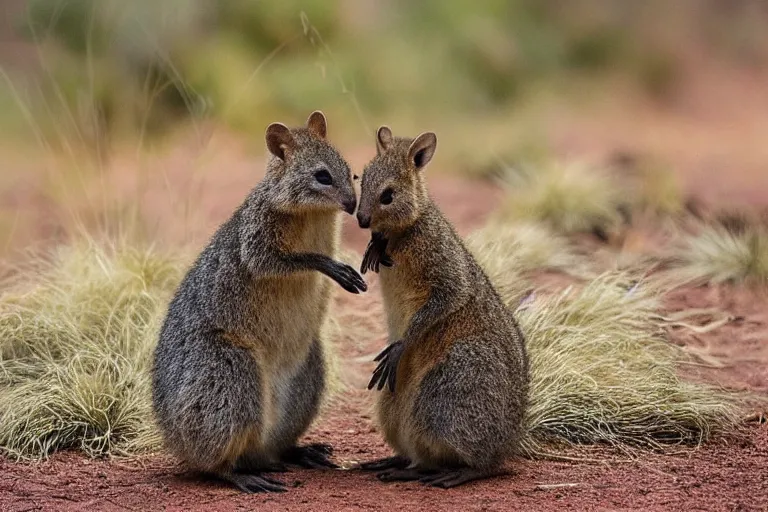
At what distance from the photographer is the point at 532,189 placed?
42.8 feet

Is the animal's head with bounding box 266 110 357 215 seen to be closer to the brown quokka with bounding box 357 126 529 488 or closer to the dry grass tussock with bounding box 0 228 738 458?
the brown quokka with bounding box 357 126 529 488

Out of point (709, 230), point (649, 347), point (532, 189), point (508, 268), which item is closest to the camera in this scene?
point (649, 347)

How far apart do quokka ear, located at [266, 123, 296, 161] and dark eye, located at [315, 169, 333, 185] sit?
28 cm

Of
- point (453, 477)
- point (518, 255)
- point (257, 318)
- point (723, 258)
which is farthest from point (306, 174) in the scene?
point (723, 258)

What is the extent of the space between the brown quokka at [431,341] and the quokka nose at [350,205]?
0.15ft

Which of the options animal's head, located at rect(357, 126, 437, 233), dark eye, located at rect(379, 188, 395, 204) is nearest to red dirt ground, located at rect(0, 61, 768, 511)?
animal's head, located at rect(357, 126, 437, 233)

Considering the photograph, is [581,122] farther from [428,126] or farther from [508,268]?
[508,268]

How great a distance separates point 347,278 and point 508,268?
149 inches

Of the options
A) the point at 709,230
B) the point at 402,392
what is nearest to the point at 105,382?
the point at 402,392

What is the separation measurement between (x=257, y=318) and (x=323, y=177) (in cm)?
91

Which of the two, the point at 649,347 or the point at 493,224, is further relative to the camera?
the point at 493,224

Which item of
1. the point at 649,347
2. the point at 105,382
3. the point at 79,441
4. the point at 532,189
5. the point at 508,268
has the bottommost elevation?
the point at 79,441

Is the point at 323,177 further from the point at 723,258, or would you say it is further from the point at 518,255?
the point at 723,258

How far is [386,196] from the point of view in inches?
240
